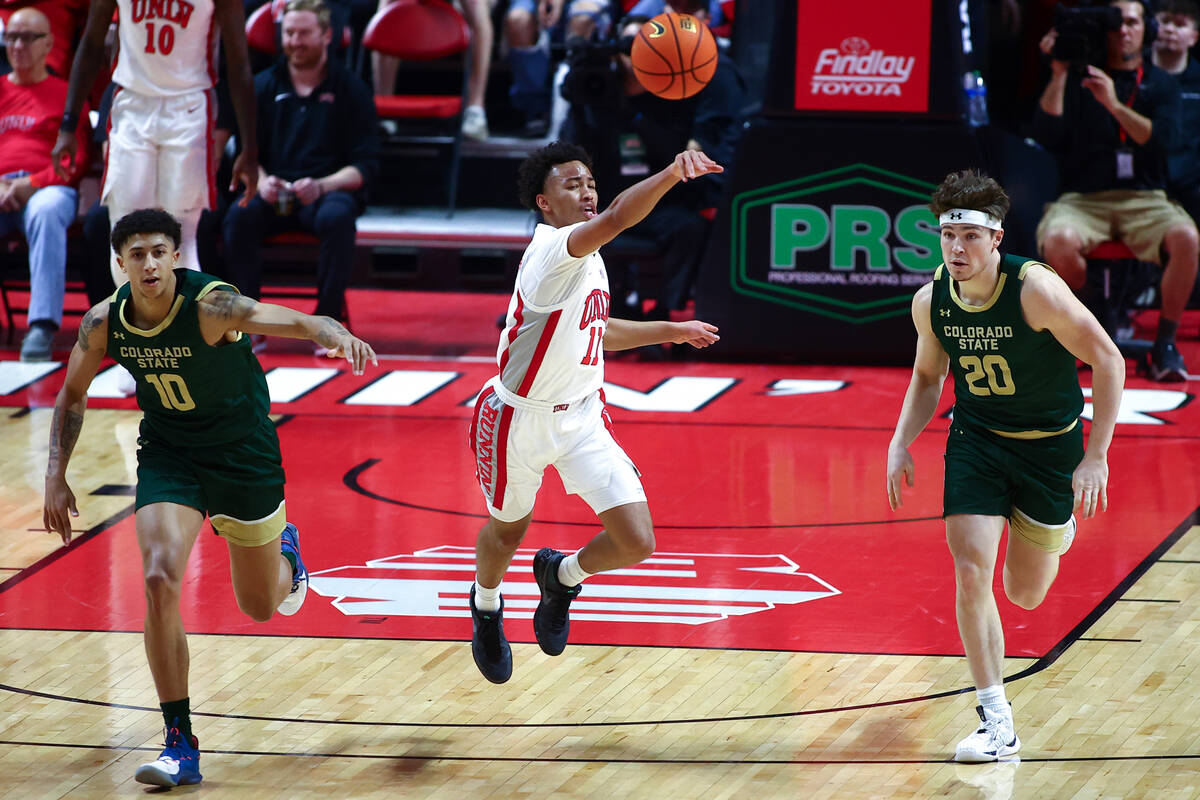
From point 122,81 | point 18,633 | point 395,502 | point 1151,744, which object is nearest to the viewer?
point 1151,744

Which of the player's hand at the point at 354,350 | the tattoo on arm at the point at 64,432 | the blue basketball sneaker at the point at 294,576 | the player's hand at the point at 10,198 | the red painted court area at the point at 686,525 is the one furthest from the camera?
the player's hand at the point at 10,198

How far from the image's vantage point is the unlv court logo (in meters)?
6.02

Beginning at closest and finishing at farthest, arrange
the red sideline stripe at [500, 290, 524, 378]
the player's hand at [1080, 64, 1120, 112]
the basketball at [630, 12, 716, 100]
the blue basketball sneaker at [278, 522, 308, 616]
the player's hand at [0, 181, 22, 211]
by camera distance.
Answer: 1. the red sideline stripe at [500, 290, 524, 378]
2. the blue basketball sneaker at [278, 522, 308, 616]
3. the basketball at [630, 12, 716, 100]
4. the player's hand at [1080, 64, 1120, 112]
5. the player's hand at [0, 181, 22, 211]

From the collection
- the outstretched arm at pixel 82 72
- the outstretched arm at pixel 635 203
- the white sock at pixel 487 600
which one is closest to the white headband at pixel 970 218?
the outstretched arm at pixel 635 203

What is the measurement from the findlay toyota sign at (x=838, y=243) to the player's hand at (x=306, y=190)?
2436mm

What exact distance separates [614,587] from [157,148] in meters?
4.05

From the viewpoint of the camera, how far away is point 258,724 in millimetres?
4980

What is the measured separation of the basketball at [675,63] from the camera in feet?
25.5

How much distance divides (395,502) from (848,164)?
3716 mm

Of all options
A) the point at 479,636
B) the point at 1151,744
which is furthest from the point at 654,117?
the point at 1151,744

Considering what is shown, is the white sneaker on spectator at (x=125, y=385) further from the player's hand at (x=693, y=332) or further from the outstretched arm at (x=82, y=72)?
the player's hand at (x=693, y=332)

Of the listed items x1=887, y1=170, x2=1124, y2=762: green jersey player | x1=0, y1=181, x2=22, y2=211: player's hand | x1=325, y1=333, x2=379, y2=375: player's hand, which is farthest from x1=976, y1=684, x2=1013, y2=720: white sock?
x1=0, y1=181, x2=22, y2=211: player's hand

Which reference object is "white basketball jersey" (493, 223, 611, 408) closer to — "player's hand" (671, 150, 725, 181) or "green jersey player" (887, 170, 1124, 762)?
"player's hand" (671, 150, 725, 181)

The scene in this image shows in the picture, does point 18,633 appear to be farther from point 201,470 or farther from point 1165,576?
point 1165,576
